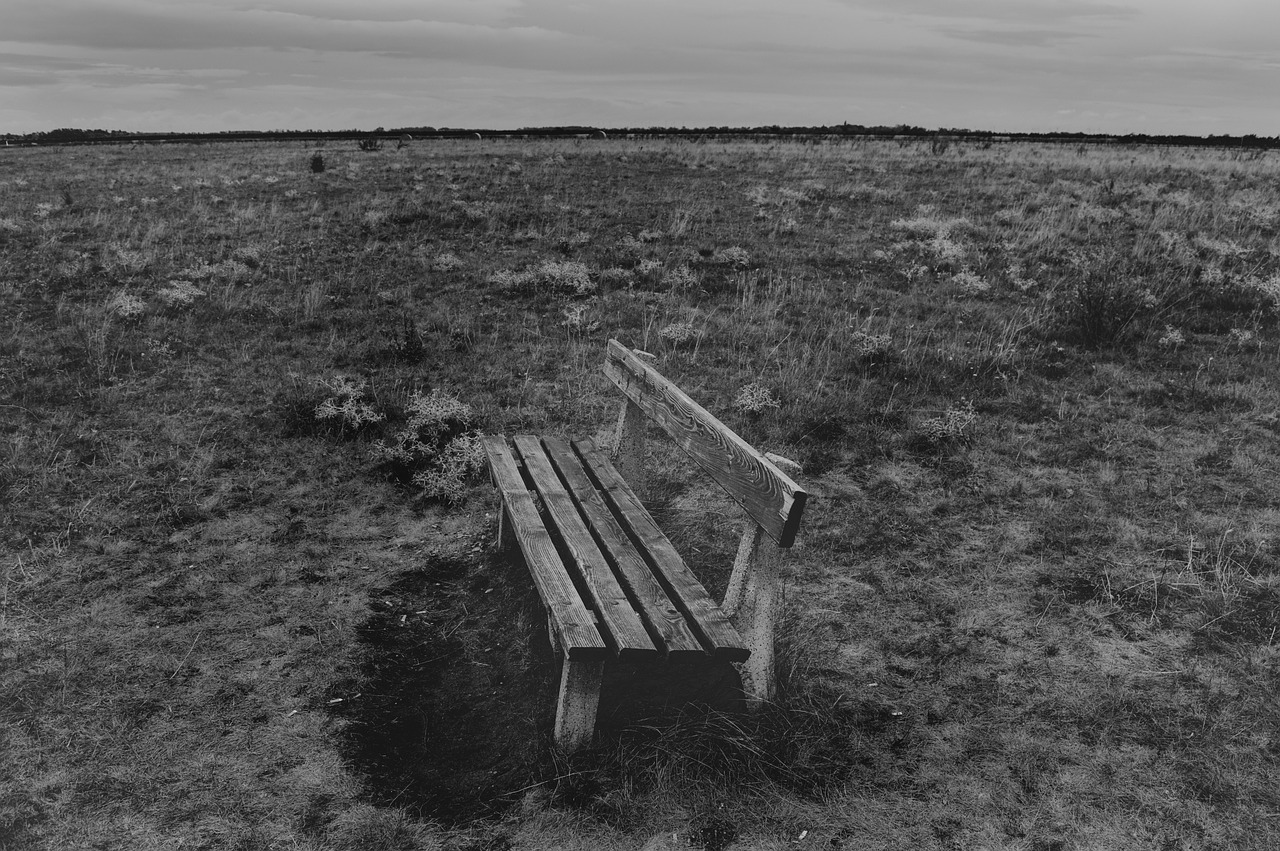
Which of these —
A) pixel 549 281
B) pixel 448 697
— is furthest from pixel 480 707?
pixel 549 281

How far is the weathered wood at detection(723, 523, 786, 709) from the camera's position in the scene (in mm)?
3137

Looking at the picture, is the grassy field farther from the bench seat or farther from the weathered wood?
the bench seat

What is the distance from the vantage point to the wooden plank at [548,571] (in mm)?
2855

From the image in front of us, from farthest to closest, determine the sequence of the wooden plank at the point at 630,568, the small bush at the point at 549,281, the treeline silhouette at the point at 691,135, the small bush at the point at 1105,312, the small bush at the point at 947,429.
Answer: the treeline silhouette at the point at 691,135 < the small bush at the point at 549,281 < the small bush at the point at 1105,312 < the small bush at the point at 947,429 < the wooden plank at the point at 630,568

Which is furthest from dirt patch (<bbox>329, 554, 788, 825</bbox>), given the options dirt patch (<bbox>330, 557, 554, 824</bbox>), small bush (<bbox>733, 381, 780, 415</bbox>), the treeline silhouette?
the treeline silhouette

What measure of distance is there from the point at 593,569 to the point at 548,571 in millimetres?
186

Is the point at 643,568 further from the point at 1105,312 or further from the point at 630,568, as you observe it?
the point at 1105,312

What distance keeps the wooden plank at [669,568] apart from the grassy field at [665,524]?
441 mm

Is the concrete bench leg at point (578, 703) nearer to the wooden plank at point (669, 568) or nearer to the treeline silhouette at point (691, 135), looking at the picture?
the wooden plank at point (669, 568)

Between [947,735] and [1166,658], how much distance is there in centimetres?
130

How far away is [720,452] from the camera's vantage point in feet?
11.2

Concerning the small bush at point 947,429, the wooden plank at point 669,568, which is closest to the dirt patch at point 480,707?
the wooden plank at point 669,568

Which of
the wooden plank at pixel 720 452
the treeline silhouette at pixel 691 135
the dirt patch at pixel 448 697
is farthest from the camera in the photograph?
the treeline silhouette at pixel 691 135

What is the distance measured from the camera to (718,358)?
7.90 m
